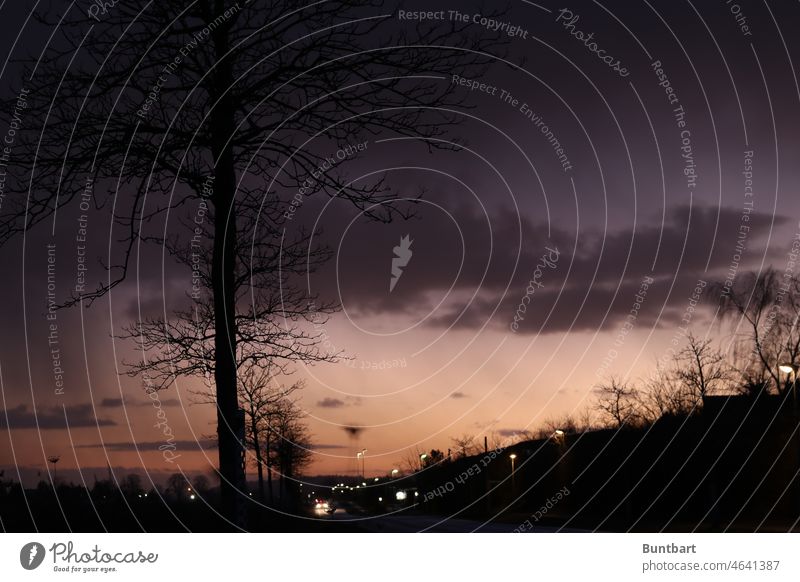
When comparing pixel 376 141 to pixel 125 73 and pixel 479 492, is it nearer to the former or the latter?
pixel 125 73

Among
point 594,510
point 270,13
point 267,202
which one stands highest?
point 270,13

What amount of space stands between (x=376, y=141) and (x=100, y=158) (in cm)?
341

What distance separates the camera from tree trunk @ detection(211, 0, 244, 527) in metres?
11.4

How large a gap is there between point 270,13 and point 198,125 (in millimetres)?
1648

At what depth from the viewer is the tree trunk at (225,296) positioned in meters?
11.4

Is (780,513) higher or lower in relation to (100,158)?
lower

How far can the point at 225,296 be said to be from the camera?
11.9 meters

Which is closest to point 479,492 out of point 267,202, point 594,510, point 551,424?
point 594,510

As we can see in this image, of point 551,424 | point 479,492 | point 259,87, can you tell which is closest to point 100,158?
point 259,87

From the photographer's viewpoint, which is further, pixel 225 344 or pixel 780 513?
pixel 780 513

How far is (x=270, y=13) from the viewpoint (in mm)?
11914
